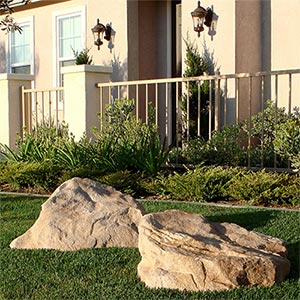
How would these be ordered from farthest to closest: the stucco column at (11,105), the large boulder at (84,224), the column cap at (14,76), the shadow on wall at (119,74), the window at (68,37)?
the window at (68,37)
the shadow on wall at (119,74)
the stucco column at (11,105)
the column cap at (14,76)
the large boulder at (84,224)

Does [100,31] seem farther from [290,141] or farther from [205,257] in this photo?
[205,257]

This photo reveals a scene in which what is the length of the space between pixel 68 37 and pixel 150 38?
2175 mm

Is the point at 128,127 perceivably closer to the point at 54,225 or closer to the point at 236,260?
the point at 54,225

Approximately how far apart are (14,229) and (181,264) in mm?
3032

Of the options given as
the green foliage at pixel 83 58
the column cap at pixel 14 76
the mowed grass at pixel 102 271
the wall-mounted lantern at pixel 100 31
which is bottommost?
the mowed grass at pixel 102 271

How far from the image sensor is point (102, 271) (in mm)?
5520

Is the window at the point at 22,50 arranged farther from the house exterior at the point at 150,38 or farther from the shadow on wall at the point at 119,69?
the shadow on wall at the point at 119,69

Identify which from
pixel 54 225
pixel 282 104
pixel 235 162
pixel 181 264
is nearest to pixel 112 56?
pixel 282 104

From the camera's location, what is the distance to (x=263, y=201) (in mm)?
7781

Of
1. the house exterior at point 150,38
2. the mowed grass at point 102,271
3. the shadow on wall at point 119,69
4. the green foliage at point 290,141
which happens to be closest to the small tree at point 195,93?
the house exterior at point 150,38

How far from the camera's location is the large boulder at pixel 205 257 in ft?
15.8

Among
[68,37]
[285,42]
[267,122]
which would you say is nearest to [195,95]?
[267,122]

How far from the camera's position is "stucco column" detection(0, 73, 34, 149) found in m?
13.1

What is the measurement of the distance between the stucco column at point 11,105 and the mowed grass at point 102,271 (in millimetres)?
5980
